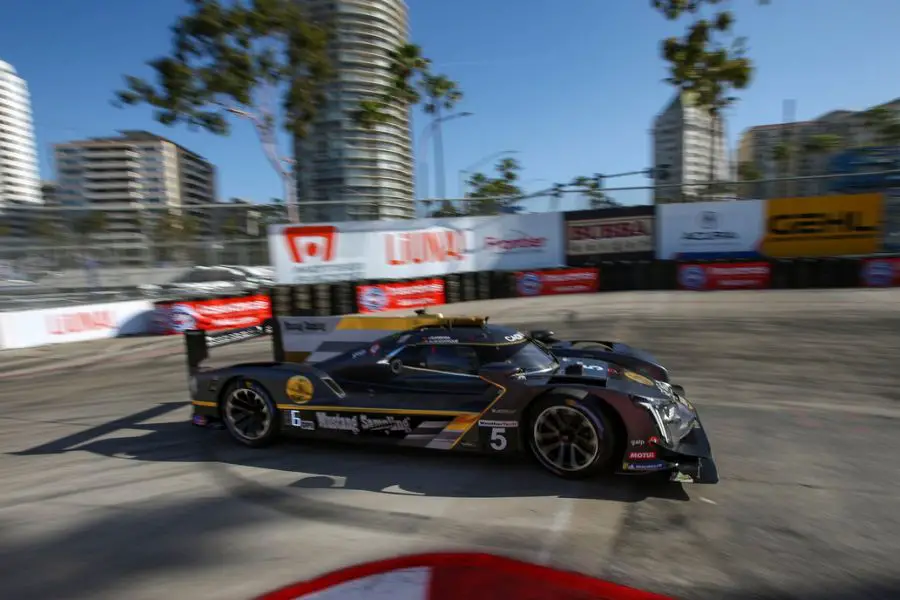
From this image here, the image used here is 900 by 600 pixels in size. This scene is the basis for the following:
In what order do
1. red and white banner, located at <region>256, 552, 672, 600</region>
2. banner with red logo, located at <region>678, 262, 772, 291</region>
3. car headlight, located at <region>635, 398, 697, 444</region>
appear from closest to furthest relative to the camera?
red and white banner, located at <region>256, 552, 672, 600</region>
car headlight, located at <region>635, 398, 697, 444</region>
banner with red logo, located at <region>678, 262, 772, 291</region>

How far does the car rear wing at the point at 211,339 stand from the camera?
605 centimetres

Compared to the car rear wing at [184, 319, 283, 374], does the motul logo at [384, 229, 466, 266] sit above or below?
above

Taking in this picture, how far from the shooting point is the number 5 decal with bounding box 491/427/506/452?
440 cm

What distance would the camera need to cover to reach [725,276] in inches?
723

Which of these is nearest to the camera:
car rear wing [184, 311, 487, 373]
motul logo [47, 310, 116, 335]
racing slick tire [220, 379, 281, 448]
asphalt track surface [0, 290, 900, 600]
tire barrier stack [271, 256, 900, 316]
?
asphalt track surface [0, 290, 900, 600]

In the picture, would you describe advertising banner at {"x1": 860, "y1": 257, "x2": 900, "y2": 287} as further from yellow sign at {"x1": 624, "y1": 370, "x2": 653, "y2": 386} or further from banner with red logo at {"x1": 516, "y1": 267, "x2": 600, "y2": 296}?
yellow sign at {"x1": 624, "y1": 370, "x2": 653, "y2": 386}

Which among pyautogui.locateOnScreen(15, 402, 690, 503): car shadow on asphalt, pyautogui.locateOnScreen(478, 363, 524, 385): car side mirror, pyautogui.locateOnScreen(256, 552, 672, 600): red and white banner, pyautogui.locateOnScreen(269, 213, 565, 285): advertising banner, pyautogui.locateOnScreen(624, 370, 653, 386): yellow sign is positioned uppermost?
pyautogui.locateOnScreen(269, 213, 565, 285): advertising banner

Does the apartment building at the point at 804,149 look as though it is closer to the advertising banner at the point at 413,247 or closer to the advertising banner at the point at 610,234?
the advertising banner at the point at 610,234

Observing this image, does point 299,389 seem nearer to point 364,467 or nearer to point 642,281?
point 364,467

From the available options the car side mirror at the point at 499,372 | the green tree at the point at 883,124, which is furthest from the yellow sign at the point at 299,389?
the green tree at the point at 883,124

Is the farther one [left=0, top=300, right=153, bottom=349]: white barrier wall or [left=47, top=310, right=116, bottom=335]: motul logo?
[left=47, top=310, right=116, bottom=335]: motul logo

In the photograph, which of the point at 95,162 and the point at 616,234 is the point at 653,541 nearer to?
the point at 616,234

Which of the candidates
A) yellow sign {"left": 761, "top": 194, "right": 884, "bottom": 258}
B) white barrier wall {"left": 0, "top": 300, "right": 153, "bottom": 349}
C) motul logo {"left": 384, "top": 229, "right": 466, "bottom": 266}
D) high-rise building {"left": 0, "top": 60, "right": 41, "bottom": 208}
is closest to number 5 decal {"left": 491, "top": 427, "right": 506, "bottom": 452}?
white barrier wall {"left": 0, "top": 300, "right": 153, "bottom": 349}

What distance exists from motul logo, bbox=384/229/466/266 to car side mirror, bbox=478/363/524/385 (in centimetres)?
1444
